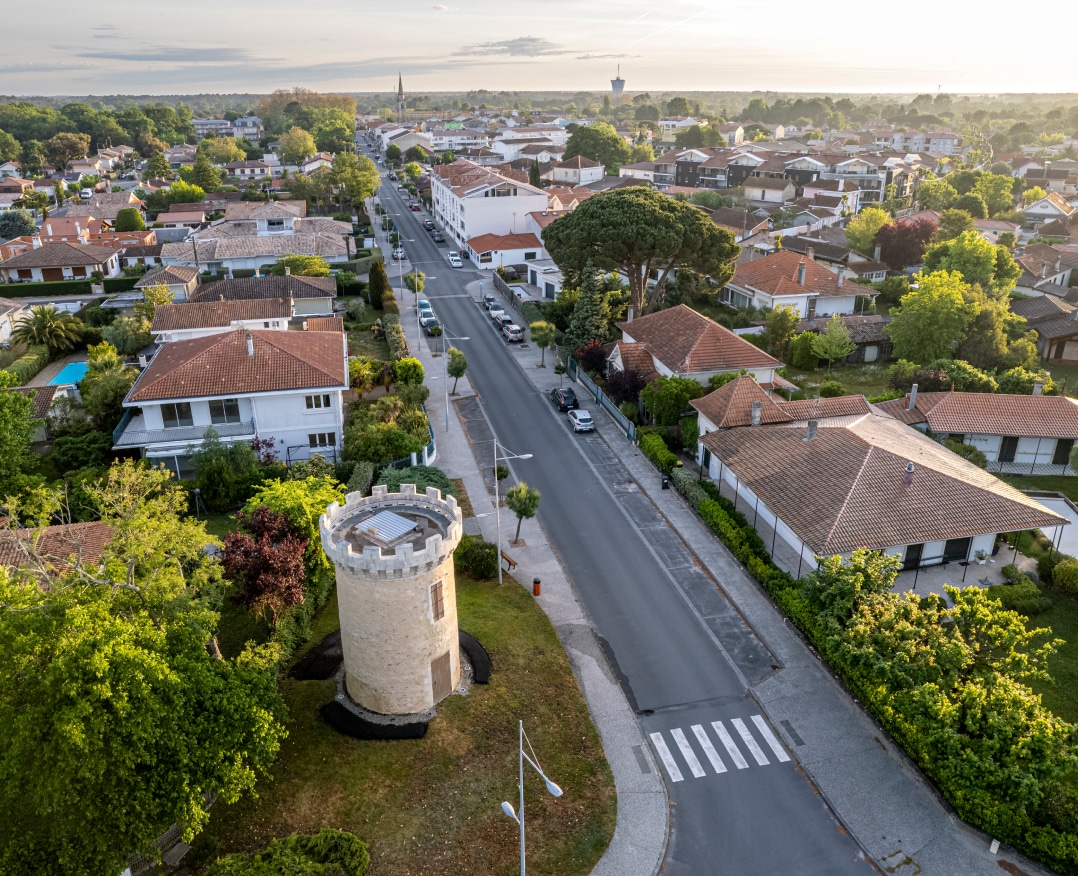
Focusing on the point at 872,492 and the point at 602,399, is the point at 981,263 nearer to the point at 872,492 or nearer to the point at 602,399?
the point at 602,399

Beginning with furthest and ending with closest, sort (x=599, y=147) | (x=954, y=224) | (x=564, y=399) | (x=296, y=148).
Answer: (x=296, y=148) < (x=599, y=147) < (x=954, y=224) < (x=564, y=399)

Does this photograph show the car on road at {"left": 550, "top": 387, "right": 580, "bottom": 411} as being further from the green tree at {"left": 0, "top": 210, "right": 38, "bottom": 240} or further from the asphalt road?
the green tree at {"left": 0, "top": 210, "right": 38, "bottom": 240}

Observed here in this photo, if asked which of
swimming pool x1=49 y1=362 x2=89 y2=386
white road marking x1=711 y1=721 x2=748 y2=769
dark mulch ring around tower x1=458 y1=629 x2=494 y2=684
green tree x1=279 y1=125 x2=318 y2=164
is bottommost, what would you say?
white road marking x1=711 y1=721 x2=748 y2=769

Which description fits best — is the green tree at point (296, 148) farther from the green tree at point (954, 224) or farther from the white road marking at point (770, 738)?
the white road marking at point (770, 738)

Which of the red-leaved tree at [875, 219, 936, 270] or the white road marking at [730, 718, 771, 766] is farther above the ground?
the red-leaved tree at [875, 219, 936, 270]

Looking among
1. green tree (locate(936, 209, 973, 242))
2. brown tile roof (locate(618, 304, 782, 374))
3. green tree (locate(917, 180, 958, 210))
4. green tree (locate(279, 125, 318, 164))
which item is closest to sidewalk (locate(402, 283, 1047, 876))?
brown tile roof (locate(618, 304, 782, 374))

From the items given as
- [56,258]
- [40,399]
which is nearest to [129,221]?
[56,258]
